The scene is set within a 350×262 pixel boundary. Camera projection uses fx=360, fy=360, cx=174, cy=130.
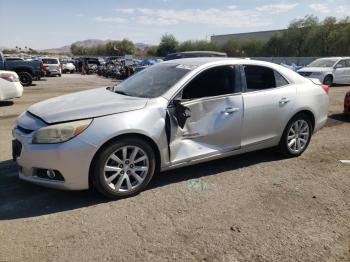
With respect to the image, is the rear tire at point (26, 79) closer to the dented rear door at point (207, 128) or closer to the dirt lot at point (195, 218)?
the dirt lot at point (195, 218)

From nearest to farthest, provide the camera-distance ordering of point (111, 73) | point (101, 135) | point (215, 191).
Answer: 1. point (101, 135)
2. point (215, 191)
3. point (111, 73)

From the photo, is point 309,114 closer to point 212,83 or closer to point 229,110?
point 229,110

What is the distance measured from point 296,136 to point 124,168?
295 centimetres

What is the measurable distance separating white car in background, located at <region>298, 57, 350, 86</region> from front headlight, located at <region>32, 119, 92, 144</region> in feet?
53.1

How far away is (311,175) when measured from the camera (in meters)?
4.94

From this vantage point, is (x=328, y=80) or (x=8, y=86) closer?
(x=8, y=86)

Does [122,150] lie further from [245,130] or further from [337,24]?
[337,24]

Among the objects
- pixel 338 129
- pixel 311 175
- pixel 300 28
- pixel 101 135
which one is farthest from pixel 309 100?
pixel 300 28

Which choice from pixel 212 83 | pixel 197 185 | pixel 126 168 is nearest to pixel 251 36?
pixel 212 83

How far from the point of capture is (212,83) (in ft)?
15.5

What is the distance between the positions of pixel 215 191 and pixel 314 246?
55.1 inches

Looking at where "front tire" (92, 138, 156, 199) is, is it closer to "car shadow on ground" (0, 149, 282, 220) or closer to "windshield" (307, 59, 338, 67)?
"car shadow on ground" (0, 149, 282, 220)

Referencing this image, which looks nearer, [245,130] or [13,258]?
[13,258]

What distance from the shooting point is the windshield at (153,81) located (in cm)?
454
